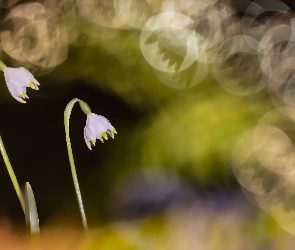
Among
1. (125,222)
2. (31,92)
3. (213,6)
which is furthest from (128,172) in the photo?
(213,6)

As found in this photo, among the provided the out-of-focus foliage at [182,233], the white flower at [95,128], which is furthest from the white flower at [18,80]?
the out-of-focus foliage at [182,233]

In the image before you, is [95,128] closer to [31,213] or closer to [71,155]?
[71,155]

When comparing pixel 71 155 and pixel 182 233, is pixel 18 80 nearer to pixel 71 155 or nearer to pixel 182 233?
pixel 71 155

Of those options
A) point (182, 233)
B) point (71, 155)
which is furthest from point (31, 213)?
point (182, 233)

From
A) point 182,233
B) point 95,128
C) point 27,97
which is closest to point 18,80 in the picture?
point 27,97

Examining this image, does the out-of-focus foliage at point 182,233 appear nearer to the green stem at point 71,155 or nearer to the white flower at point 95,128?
the green stem at point 71,155

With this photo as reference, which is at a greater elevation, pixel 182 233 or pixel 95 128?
pixel 95 128
